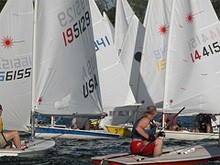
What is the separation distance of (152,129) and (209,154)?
5.24 feet

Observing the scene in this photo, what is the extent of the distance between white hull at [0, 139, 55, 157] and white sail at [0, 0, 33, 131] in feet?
2.29

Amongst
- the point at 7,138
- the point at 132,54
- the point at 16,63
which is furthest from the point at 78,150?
the point at 132,54

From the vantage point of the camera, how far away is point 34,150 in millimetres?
20078

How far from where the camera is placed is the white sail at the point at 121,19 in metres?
36.6

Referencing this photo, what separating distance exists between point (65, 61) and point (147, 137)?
5.99 m

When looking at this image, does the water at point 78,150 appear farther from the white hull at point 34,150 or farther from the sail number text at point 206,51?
the sail number text at point 206,51

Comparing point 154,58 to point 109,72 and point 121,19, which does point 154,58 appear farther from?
point 121,19

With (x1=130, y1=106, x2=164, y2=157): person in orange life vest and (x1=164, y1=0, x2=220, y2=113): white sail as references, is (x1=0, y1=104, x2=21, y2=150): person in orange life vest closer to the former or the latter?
(x1=130, y1=106, x2=164, y2=157): person in orange life vest

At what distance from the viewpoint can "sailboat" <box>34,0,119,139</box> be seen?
22.5 m

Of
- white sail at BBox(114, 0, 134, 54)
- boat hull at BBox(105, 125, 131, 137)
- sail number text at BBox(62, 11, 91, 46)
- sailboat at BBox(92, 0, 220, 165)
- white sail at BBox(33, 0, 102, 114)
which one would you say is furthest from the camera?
white sail at BBox(114, 0, 134, 54)

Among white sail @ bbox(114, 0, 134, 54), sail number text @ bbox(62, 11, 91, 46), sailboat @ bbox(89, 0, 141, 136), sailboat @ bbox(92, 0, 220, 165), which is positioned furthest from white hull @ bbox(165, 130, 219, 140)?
white sail @ bbox(114, 0, 134, 54)

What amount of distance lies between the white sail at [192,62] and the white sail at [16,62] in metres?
6.74

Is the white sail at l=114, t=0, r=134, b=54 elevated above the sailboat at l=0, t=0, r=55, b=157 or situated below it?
above

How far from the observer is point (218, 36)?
28000 millimetres
